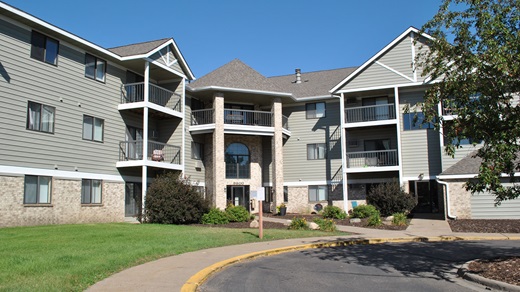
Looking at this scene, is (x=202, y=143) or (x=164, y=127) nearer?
(x=164, y=127)

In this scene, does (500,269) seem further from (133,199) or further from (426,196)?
(426,196)

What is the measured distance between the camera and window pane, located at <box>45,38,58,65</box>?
20766mm

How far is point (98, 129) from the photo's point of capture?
2355 cm

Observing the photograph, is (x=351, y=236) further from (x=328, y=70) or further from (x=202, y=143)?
(x=328, y=70)

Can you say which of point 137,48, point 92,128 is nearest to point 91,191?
point 92,128

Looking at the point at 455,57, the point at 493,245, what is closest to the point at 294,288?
the point at 455,57

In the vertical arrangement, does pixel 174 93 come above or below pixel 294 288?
above

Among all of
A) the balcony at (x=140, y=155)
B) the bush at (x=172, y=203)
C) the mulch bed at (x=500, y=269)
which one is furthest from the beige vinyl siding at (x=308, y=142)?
the mulch bed at (x=500, y=269)

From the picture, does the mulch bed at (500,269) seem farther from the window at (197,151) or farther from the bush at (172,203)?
the window at (197,151)

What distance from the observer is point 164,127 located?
29.1 metres

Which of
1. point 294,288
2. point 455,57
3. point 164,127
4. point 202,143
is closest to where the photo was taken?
point 294,288

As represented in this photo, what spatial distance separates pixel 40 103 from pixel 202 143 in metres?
12.8

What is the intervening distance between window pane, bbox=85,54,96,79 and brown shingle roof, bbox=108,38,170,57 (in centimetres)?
190

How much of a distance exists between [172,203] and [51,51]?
8.99 metres
